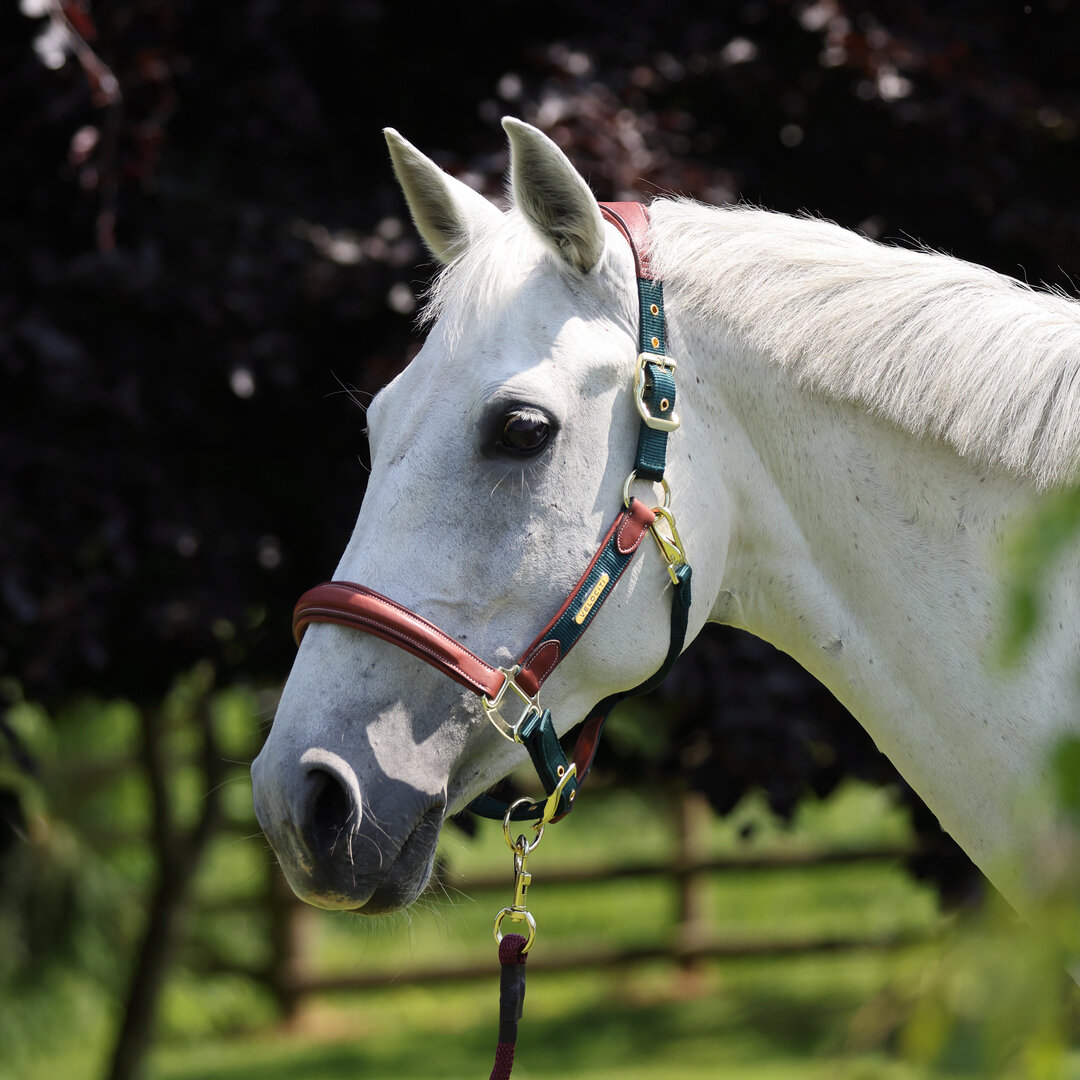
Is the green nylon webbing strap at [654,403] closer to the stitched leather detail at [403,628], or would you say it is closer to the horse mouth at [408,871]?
the stitched leather detail at [403,628]

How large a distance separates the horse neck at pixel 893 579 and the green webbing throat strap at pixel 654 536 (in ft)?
0.23

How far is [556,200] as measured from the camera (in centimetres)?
163

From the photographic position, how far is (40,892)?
7.09 m

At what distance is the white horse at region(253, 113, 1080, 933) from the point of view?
1525mm

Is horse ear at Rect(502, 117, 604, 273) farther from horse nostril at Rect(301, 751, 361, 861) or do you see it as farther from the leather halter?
horse nostril at Rect(301, 751, 361, 861)

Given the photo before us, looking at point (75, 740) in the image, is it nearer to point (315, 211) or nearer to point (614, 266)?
point (315, 211)

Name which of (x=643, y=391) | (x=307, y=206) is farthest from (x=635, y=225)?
(x=307, y=206)

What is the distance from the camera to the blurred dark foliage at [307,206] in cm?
277

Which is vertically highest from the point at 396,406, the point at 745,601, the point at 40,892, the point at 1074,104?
the point at 396,406

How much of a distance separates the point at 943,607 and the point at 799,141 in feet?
6.78

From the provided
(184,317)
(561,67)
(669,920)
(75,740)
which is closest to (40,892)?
(75,740)

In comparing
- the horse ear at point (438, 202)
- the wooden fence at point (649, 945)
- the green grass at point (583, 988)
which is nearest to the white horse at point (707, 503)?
the horse ear at point (438, 202)

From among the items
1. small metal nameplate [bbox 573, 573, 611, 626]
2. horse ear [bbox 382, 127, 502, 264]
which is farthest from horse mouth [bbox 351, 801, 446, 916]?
horse ear [bbox 382, 127, 502, 264]

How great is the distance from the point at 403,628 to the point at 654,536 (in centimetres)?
38
